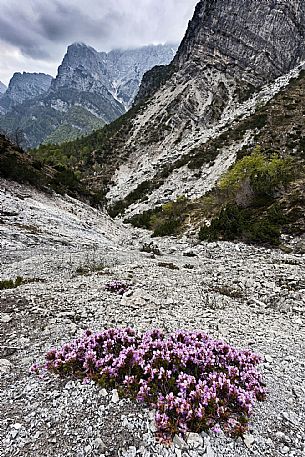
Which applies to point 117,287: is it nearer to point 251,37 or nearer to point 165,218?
point 165,218

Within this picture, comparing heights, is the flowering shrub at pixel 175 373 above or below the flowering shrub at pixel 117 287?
above

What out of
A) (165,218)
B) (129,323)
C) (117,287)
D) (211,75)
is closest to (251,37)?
(211,75)

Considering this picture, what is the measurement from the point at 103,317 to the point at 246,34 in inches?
4576

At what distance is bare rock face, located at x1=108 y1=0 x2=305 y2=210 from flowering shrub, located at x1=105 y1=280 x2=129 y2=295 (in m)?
46.3

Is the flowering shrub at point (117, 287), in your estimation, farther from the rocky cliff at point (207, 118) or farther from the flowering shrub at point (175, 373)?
the rocky cliff at point (207, 118)

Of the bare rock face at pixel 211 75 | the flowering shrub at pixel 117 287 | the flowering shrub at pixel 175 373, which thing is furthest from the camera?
the bare rock face at pixel 211 75

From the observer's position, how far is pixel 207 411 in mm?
3859

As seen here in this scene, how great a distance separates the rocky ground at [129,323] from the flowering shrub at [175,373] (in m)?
0.17

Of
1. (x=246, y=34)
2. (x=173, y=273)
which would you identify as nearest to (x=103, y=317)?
(x=173, y=273)

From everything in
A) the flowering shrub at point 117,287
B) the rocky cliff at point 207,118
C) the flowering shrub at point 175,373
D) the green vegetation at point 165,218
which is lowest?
the flowering shrub at point 117,287

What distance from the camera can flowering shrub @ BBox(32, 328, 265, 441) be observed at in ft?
12.4

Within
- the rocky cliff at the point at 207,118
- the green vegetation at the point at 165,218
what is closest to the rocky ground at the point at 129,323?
the rocky cliff at the point at 207,118

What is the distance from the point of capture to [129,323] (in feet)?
22.5

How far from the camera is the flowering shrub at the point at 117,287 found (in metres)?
9.24
